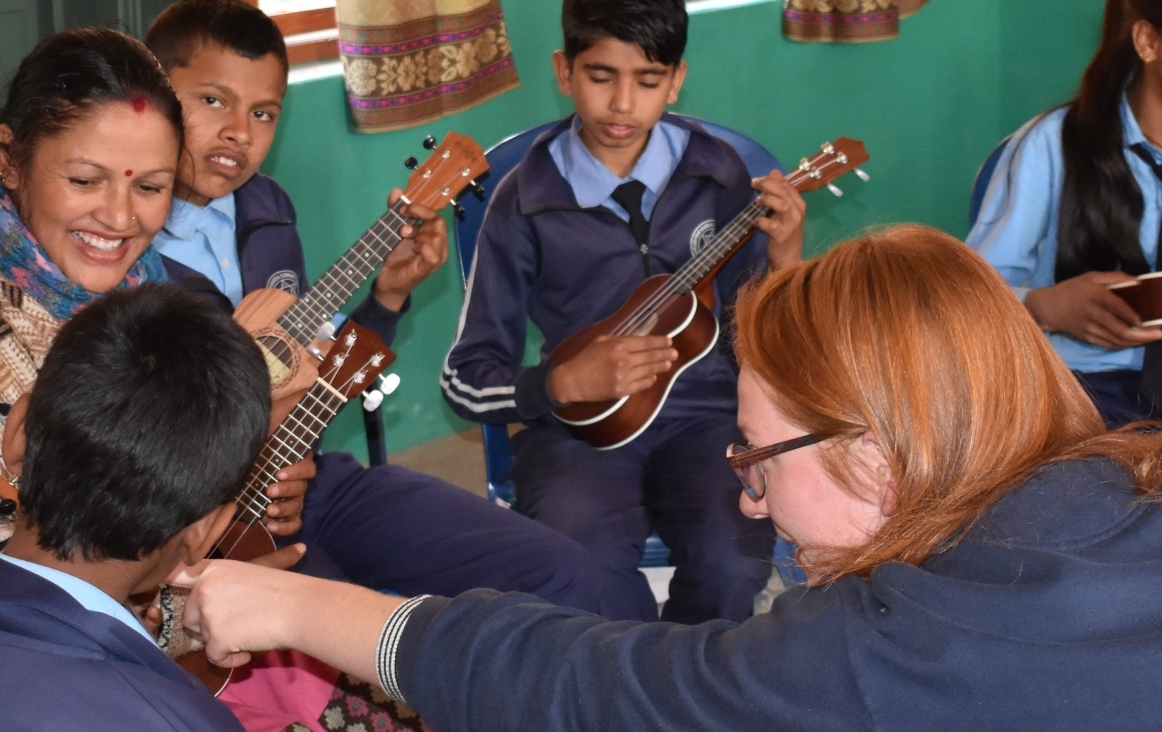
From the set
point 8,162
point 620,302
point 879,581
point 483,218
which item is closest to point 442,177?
point 483,218

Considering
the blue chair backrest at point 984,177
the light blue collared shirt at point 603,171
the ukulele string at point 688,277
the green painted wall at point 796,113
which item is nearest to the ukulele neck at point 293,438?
the ukulele string at point 688,277

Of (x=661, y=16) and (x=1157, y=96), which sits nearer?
(x=1157, y=96)

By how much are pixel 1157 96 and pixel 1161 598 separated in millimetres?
1491

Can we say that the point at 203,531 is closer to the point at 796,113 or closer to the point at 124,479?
the point at 124,479

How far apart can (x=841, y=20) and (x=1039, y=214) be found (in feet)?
6.28

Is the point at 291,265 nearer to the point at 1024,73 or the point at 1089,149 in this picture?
the point at 1089,149

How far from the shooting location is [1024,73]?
14.3 ft

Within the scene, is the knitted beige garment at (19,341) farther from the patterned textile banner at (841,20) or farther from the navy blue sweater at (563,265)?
the patterned textile banner at (841,20)

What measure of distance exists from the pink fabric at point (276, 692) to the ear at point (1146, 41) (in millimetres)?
1761

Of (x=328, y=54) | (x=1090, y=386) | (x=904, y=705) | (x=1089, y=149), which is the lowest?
(x=1090, y=386)

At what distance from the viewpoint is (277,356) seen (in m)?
1.89

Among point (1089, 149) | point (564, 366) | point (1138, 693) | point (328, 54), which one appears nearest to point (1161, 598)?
point (1138, 693)

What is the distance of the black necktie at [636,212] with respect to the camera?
2.35 m

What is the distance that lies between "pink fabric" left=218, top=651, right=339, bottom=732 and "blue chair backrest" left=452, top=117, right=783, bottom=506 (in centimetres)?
67
